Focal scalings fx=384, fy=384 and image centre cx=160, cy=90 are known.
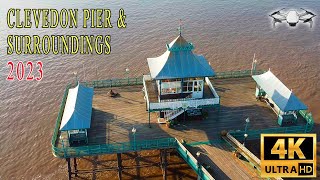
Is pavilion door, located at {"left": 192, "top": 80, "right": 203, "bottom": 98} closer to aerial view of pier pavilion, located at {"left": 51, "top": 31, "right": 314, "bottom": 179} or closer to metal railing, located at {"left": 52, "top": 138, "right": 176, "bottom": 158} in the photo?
aerial view of pier pavilion, located at {"left": 51, "top": 31, "right": 314, "bottom": 179}

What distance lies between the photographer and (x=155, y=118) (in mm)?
42312

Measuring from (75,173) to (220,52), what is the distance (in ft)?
118

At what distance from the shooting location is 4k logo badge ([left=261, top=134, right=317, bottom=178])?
30141 mm

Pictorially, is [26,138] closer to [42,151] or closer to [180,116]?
[42,151]

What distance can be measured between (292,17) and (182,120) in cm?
4826

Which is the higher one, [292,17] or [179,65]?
[292,17]

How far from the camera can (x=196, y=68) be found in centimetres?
4094

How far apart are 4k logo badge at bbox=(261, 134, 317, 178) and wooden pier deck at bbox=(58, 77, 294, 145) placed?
29.4ft

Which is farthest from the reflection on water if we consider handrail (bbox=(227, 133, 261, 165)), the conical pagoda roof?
handrail (bbox=(227, 133, 261, 165))

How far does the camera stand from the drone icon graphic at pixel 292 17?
78125 millimetres

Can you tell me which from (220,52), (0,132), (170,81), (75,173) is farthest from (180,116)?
(220,52)

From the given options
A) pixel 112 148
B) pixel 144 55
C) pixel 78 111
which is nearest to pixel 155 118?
pixel 112 148

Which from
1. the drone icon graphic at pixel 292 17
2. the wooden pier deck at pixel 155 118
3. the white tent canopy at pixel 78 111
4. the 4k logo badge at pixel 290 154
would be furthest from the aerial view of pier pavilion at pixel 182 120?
the drone icon graphic at pixel 292 17

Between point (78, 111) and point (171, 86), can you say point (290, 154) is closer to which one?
point (171, 86)
